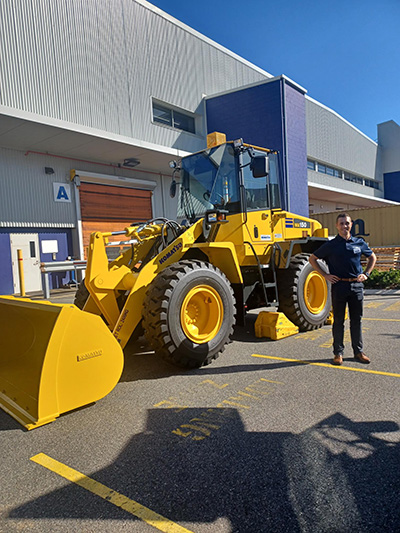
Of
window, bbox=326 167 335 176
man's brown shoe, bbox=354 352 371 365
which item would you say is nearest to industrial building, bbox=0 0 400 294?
man's brown shoe, bbox=354 352 371 365

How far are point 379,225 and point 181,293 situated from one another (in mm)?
21112

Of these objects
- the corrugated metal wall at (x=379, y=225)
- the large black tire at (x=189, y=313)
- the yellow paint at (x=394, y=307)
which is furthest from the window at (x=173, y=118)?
the large black tire at (x=189, y=313)

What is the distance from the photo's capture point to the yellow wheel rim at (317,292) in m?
7.00

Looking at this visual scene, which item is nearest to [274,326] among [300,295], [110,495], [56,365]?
[300,295]

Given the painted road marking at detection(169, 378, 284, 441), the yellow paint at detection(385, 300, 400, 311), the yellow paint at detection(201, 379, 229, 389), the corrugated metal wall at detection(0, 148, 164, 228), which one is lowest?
the yellow paint at detection(385, 300, 400, 311)

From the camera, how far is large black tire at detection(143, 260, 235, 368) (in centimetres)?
441

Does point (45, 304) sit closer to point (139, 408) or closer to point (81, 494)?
point (139, 408)

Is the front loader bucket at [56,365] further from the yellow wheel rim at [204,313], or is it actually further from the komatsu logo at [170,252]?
the komatsu logo at [170,252]

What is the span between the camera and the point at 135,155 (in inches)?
607

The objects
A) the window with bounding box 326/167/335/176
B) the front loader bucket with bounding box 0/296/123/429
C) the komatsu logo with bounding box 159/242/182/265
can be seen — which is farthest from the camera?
the window with bounding box 326/167/335/176

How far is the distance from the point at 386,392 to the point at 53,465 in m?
3.12

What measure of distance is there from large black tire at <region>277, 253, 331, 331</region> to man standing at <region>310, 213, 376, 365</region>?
1430 mm

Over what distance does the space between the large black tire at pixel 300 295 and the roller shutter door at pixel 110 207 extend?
9606 mm

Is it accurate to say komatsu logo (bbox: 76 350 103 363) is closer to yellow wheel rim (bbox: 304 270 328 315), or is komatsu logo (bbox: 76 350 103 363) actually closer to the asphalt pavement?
the asphalt pavement
